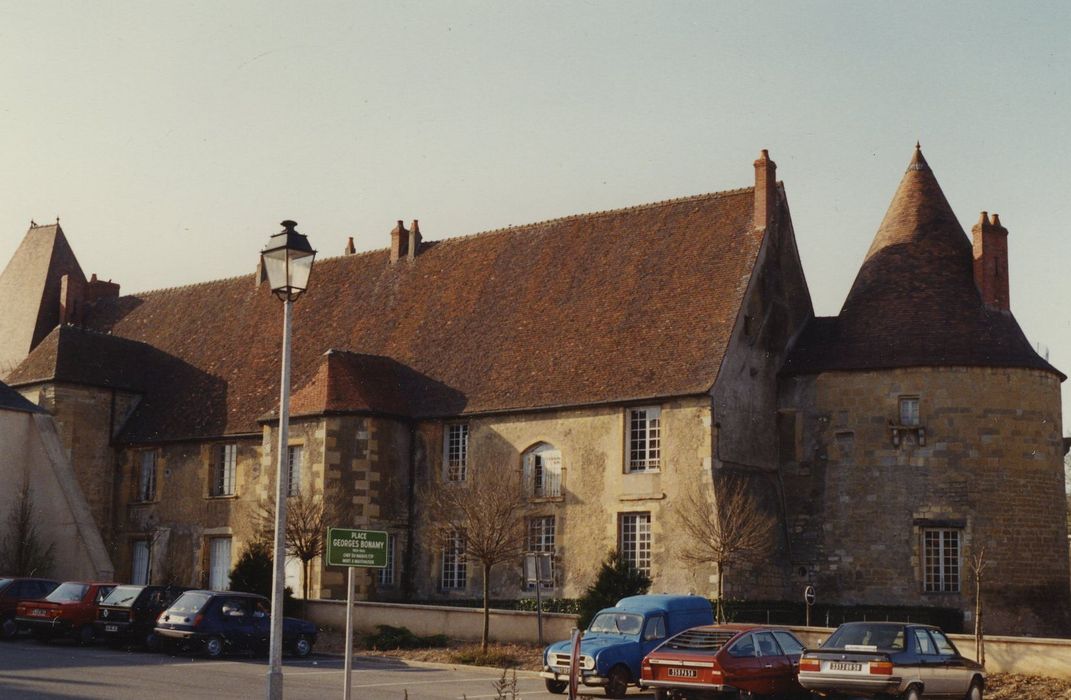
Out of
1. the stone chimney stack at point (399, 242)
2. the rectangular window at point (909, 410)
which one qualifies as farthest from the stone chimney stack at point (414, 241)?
the rectangular window at point (909, 410)

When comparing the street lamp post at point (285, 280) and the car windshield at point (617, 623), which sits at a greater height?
the street lamp post at point (285, 280)

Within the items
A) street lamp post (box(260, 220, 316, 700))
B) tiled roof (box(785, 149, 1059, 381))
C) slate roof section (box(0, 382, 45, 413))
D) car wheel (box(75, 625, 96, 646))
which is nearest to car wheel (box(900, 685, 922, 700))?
street lamp post (box(260, 220, 316, 700))

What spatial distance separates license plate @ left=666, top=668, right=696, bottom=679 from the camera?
21297 millimetres

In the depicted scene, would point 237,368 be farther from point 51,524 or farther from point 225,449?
point 51,524

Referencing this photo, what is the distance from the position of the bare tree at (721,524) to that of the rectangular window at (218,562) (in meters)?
15.7

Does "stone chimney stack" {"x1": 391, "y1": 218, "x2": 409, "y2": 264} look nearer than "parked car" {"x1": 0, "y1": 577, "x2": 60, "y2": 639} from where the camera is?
No

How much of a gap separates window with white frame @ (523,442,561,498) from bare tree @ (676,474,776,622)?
13.0ft

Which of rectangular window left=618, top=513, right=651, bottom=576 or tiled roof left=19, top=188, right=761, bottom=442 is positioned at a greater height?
tiled roof left=19, top=188, right=761, bottom=442

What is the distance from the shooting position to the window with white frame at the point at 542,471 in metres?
37.8

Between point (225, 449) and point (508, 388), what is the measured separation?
10827 mm

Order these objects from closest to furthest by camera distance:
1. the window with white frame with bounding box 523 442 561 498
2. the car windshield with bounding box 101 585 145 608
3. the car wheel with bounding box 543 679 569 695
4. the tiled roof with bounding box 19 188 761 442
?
the car wheel with bounding box 543 679 569 695 → the car windshield with bounding box 101 585 145 608 → the tiled roof with bounding box 19 188 761 442 → the window with white frame with bounding box 523 442 561 498

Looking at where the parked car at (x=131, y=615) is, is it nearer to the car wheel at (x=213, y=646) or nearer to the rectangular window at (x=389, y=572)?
the car wheel at (x=213, y=646)

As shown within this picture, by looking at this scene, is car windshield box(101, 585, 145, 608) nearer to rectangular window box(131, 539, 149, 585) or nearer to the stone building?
the stone building

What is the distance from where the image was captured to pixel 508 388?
3900cm
